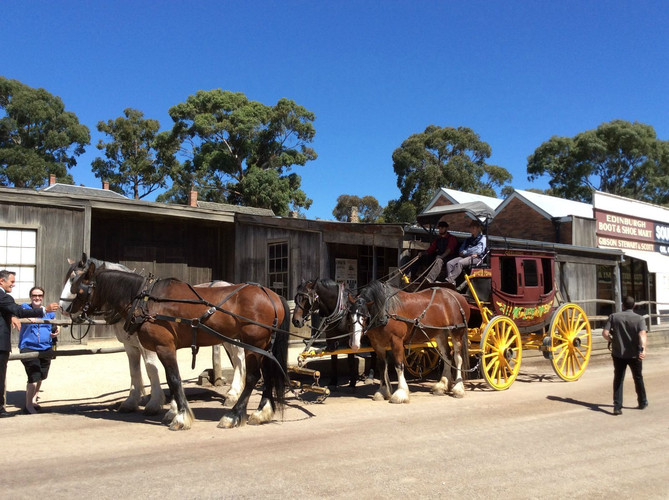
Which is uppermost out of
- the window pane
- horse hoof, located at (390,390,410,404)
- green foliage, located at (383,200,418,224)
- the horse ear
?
green foliage, located at (383,200,418,224)

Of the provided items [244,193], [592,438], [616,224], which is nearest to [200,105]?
[244,193]

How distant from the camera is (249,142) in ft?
113

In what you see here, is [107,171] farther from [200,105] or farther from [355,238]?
[355,238]

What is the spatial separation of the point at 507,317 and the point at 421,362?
6.66 feet

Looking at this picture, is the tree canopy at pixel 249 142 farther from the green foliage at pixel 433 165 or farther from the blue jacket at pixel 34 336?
the blue jacket at pixel 34 336

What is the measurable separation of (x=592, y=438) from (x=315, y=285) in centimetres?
397

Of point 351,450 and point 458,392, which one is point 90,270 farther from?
point 458,392

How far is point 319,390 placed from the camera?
8055 millimetres

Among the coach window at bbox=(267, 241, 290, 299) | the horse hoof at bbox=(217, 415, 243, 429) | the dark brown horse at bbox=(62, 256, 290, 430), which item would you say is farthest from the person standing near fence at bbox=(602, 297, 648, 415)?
the coach window at bbox=(267, 241, 290, 299)

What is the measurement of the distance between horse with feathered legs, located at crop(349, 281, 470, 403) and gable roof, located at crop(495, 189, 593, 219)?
1580cm

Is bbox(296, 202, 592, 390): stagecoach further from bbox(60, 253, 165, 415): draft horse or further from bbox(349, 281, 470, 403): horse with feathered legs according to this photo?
bbox(60, 253, 165, 415): draft horse

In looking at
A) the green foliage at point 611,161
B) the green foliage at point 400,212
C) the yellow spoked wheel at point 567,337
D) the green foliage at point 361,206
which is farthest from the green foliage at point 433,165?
the yellow spoked wheel at point 567,337

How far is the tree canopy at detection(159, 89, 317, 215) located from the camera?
34.1m

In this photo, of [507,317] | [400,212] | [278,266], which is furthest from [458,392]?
A: [400,212]
